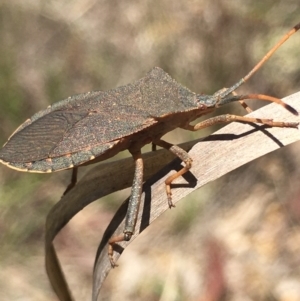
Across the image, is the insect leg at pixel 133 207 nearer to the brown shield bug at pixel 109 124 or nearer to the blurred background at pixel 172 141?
the brown shield bug at pixel 109 124

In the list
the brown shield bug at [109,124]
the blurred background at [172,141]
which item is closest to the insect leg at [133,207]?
the brown shield bug at [109,124]

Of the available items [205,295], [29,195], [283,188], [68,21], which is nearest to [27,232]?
[29,195]

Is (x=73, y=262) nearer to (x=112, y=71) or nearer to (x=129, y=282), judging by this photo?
(x=129, y=282)

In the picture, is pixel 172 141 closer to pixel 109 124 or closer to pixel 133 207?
pixel 109 124

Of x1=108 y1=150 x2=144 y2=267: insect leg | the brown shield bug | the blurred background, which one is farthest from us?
the blurred background

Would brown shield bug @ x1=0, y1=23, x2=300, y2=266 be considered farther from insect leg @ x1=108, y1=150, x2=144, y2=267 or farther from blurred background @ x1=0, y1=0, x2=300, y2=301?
blurred background @ x1=0, y1=0, x2=300, y2=301

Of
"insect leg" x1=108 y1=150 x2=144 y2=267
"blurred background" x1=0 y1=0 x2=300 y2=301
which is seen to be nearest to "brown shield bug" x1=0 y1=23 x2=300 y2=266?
"insect leg" x1=108 y1=150 x2=144 y2=267

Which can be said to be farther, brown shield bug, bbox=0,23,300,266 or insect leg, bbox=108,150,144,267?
brown shield bug, bbox=0,23,300,266

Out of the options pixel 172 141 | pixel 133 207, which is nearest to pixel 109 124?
pixel 133 207
